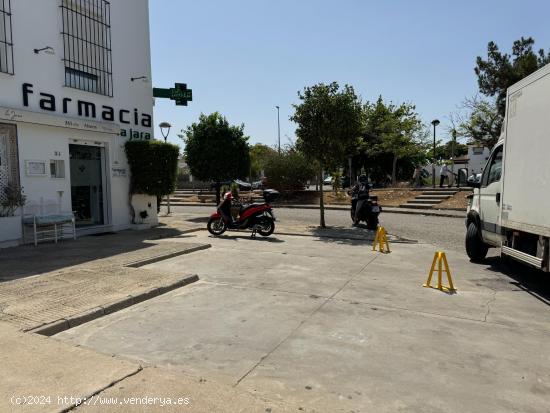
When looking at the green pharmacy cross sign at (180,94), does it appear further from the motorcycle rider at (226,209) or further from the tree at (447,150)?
the tree at (447,150)

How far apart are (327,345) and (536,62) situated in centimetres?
2249

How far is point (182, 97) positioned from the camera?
1441cm

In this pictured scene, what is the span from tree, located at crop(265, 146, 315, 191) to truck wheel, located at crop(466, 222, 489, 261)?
646 inches

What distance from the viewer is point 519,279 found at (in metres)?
7.48

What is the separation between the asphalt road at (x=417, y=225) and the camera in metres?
11.9

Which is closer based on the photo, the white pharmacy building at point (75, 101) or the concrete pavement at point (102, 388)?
the concrete pavement at point (102, 388)

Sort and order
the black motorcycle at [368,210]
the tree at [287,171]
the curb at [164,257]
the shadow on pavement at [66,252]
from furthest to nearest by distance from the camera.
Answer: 1. the tree at [287,171]
2. the black motorcycle at [368,210]
3. the curb at [164,257]
4. the shadow on pavement at [66,252]

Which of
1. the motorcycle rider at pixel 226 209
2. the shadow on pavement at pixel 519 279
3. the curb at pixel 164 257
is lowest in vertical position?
the shadow on pavement at pixel 519 279

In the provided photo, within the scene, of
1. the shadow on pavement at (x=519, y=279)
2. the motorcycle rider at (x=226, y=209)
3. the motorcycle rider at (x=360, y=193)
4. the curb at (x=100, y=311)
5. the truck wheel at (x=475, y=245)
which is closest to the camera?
the curb at (x=100, y=311)

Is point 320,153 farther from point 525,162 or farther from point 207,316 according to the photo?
point 207,316

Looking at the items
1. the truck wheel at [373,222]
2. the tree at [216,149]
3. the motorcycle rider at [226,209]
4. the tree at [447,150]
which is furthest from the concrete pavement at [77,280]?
the tree at [447,150]

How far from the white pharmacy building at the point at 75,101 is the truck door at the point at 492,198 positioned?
32.7 feet

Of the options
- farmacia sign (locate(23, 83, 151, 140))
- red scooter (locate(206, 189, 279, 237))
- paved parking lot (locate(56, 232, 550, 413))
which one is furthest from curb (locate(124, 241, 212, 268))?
farmacia sign (locate(23, 83, 151, 140))

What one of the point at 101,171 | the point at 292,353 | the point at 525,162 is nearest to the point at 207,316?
the point at 292,353
